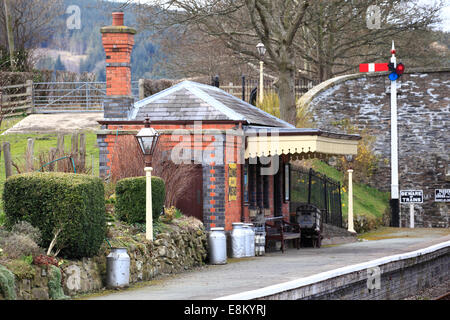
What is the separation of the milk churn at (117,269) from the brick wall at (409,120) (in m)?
20.8

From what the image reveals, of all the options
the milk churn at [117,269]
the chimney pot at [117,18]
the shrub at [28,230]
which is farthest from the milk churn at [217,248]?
the shrub at [28,230]

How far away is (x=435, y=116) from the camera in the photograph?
106 ft

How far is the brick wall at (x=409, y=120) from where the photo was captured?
106 ft

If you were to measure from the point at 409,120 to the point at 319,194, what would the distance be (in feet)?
28.2

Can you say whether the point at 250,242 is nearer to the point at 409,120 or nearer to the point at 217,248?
the point at 217,248

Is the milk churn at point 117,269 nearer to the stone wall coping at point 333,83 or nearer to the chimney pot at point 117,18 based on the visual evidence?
the chimney pot at point 117,18

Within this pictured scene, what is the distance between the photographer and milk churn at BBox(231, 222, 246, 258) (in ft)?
56.6

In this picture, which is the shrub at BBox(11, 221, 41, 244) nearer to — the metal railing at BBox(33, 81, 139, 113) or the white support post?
the white support post

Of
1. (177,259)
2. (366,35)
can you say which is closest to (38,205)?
(177,259)

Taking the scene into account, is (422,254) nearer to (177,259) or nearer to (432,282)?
(432,282)

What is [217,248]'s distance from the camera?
15930mm

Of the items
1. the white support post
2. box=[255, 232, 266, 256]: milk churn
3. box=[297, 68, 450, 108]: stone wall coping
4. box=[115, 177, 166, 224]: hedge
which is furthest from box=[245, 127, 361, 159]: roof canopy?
box=[297, 68, 450, 108]: stone wall coping

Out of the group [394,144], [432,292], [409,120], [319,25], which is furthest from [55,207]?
[319,25]

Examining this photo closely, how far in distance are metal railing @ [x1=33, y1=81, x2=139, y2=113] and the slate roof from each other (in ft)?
49.7
